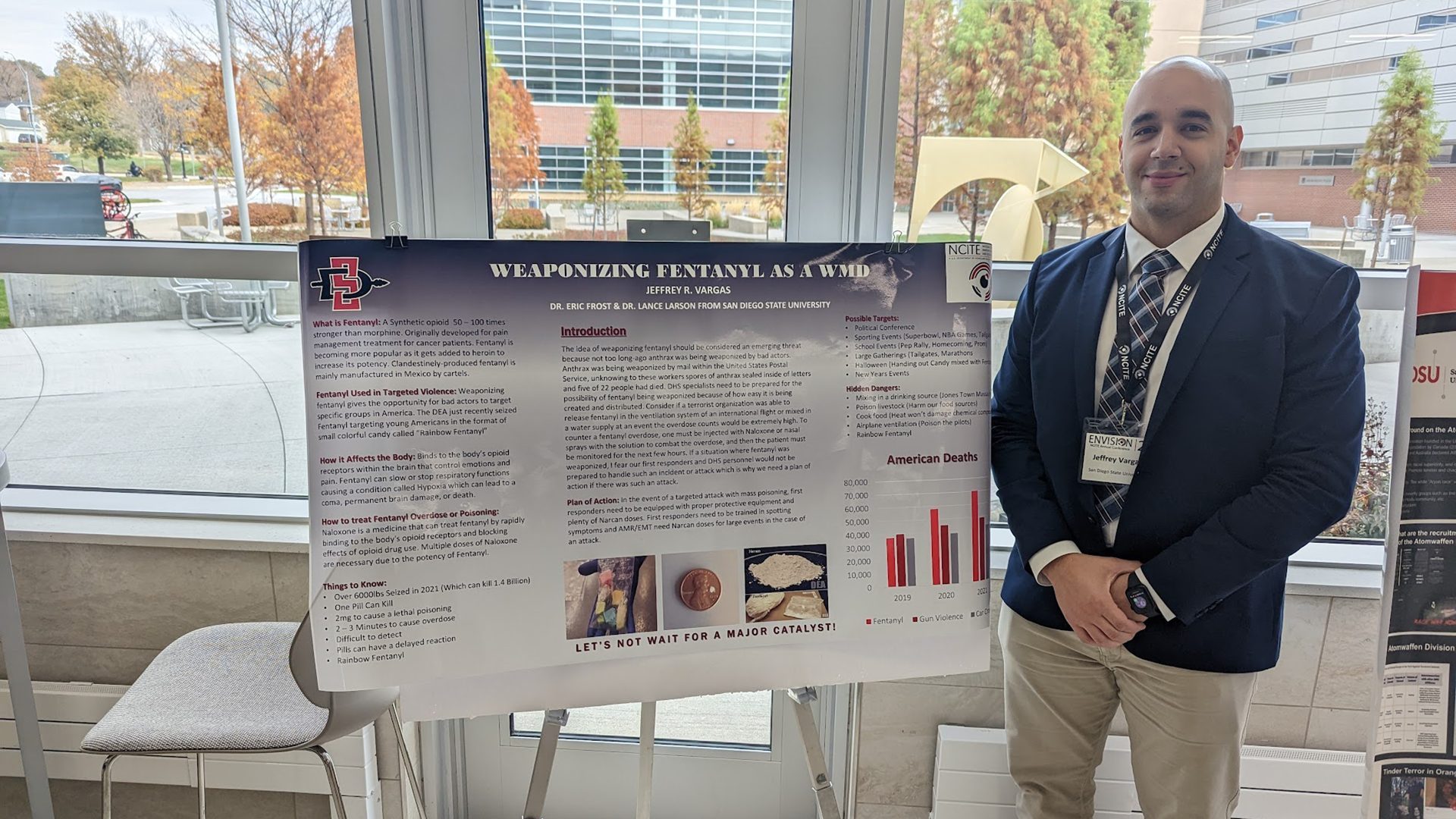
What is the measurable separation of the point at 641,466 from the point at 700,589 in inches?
9.6

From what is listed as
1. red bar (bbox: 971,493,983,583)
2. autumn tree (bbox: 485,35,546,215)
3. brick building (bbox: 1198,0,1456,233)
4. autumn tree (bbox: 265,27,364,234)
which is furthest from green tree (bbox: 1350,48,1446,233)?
autumn tree (bbox: 265,27,364,234)

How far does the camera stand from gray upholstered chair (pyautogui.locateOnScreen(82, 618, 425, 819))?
1531 millimetres

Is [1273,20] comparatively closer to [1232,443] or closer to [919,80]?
[919,80]

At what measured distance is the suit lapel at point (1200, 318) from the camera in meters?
1.46

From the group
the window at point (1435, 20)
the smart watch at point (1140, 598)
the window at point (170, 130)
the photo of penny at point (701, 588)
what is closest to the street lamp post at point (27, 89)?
the window at point (170, 130)

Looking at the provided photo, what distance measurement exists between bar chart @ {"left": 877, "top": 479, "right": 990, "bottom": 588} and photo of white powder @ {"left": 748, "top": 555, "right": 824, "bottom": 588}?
14 cm

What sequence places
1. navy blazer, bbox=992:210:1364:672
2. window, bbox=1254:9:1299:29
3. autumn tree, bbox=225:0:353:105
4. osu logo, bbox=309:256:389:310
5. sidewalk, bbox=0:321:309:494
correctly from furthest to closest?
sidewalk, bbox=0:321:309:494 < window, bbox=1254:9:1299:29 < autumn tree, bbox=225:0:353:105 < navy blazer, bbox=992:210:1364:672 < osu logo, bbox=309:256:389:310

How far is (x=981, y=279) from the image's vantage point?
151 cm

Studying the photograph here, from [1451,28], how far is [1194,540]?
4.96ft

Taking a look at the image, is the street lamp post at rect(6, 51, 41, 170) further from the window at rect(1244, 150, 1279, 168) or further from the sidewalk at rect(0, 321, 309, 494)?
the window at rect(1244, 150, 1279, 168)

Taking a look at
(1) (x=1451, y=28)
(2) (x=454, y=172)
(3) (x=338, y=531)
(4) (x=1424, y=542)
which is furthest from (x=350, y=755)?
(1) (x=1451, y=28)

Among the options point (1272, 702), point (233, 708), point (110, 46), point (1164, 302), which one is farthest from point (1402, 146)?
point (110, 46)

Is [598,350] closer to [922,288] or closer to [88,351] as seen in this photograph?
[922,288]

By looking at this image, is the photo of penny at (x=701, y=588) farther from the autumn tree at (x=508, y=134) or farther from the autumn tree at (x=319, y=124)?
the autumn tree at (x=319, y=124)
